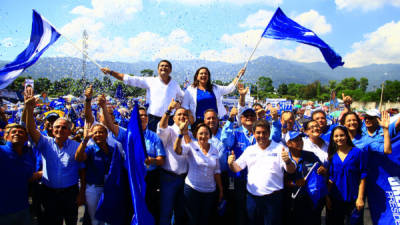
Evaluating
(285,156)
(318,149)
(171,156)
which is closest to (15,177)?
(171,156)

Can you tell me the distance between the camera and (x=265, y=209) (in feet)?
10.5

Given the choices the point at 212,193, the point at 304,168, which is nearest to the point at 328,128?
the point at 304,168

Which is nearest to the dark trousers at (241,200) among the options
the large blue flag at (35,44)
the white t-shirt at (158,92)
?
the white t-shirt at (158,92)

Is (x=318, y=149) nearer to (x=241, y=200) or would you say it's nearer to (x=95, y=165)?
(x=241, y=200)

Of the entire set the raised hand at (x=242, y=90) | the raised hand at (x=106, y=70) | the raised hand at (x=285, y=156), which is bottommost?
the raised hand at (x=285, y=156)

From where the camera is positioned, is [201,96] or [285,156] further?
[201,96]

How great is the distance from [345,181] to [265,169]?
3.62 ft

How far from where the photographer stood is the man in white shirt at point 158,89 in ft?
14.4

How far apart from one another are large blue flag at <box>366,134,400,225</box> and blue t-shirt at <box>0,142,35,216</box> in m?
4.44

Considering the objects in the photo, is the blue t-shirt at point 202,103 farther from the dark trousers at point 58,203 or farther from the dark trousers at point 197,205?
the dark trousers at point 58,203

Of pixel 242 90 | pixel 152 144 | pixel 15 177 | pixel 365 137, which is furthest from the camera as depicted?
pixel 242 90

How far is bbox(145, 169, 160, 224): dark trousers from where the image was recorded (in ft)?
12.5

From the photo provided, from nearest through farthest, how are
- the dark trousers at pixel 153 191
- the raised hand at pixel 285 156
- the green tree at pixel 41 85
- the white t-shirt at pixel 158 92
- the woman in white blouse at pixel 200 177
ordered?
the raised hand at pixel 285 156 < the woman in white blouse at pixel 200 177 < the dark trousers at pixel 153 191 < the white t-shirt at pixel 158 92 < the green tree at pixel 41 85

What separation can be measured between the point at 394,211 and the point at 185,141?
286cm
